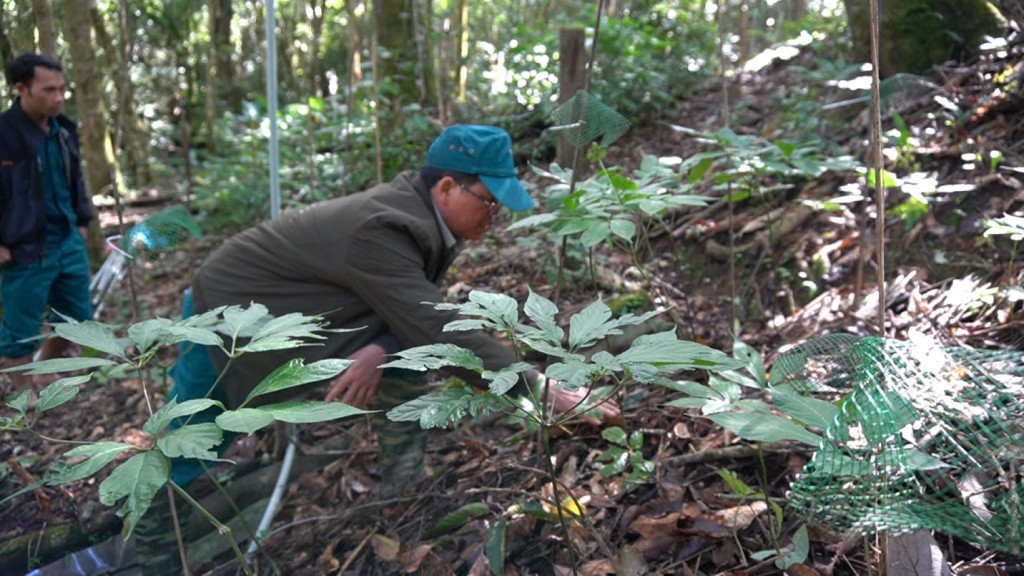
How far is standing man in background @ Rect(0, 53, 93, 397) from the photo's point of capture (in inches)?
155

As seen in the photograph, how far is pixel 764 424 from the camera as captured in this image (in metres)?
1.38

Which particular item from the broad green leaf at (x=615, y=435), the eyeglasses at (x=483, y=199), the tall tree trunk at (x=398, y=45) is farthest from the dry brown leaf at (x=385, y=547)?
the tall tree trunk at (x=398, y=45)

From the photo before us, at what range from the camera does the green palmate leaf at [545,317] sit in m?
1.44

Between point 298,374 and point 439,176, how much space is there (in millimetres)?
1459

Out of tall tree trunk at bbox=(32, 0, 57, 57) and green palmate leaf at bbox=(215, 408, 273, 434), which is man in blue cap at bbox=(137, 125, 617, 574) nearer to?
green palmate leaf at bbox=(215, 408, 273, 434)

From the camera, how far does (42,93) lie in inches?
156

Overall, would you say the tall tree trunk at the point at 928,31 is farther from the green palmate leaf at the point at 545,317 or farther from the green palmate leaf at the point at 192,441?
the green palmate leaf at the point at 192,441

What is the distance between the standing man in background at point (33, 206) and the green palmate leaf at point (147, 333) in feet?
9.38

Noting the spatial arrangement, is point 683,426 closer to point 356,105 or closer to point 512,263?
point 512,263

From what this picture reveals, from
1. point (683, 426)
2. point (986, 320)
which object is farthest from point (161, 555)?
point (986, 320)

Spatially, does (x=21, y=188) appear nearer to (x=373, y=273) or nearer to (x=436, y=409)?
(x=373, y=273)

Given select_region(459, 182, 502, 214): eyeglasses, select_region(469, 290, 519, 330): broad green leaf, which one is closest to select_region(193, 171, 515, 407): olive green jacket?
select_region(459, 182, 502, 214): eyeglasses

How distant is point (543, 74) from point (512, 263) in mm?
2817

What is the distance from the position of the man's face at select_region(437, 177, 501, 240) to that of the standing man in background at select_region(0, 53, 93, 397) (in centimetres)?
257
